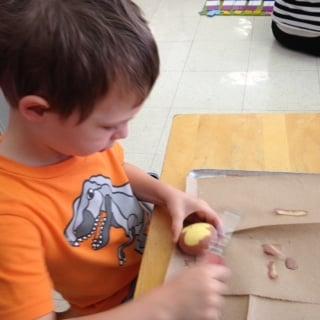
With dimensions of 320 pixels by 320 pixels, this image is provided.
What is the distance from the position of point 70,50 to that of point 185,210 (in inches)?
11.2

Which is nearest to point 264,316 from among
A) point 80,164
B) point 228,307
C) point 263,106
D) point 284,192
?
point 228,307

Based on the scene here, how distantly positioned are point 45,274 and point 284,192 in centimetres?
34

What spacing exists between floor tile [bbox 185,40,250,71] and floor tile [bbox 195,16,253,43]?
0.14ft

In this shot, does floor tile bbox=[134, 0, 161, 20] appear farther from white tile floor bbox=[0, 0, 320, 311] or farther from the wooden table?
the wooden table

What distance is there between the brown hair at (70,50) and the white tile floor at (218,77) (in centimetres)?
115

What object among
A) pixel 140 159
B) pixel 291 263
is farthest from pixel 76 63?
pixel 140 159

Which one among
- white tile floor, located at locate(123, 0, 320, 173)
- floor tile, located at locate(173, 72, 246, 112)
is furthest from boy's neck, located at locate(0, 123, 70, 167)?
floor tile, located at locate(173, 72, 246, 112)

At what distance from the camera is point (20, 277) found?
51cm

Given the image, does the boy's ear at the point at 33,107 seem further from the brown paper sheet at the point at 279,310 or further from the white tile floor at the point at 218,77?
the white tile floor at the point at 218,77

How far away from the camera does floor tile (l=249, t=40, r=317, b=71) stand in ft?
6.93

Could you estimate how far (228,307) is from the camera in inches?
20.8

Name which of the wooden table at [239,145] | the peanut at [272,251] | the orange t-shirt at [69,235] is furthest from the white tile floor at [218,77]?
the peanut at [272,251]

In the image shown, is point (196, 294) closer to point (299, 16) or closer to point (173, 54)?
point (299, 16)

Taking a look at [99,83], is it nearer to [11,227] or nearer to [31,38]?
[31,38]
